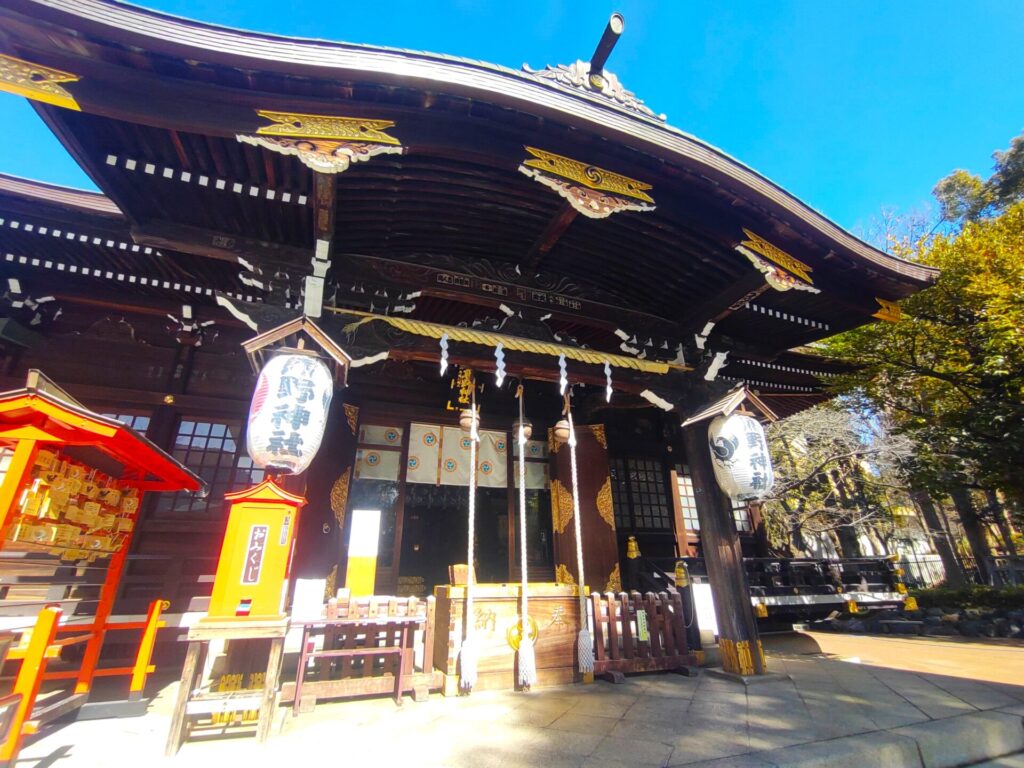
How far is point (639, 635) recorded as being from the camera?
5.89m

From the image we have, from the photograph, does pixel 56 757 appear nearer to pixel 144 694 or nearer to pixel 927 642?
pixel 144 694

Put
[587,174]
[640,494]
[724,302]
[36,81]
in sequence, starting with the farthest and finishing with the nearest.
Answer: [640,494], [724,302], [587,174], [36,81]

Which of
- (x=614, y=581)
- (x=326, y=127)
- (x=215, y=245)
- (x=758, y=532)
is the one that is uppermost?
(x=326, y=127)

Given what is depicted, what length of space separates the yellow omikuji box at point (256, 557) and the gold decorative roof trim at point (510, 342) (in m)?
2.00

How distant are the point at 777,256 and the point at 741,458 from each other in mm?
2474

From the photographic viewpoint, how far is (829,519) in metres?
15.9

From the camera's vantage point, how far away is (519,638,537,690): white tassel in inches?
189

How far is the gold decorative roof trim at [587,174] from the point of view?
4.44 meters

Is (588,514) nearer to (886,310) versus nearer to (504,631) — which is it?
(504,631)

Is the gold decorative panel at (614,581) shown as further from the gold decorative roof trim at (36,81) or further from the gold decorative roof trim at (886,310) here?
the gold decorative roof trim at (36,81)

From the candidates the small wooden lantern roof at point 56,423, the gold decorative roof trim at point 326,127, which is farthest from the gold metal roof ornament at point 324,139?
the small wooden lantern roof at point 56,423

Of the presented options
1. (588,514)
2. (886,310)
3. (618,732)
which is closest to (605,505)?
(588,514)

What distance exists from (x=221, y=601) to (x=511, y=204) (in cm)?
468

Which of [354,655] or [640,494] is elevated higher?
[640,494]
